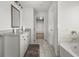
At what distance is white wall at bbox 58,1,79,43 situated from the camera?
10.5ft

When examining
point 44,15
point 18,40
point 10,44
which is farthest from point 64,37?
point 44,15

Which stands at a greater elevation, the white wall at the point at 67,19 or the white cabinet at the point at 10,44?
the white wall at the point at 67,19

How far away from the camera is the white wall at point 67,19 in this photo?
126 inches

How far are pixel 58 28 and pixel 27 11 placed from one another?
270cm

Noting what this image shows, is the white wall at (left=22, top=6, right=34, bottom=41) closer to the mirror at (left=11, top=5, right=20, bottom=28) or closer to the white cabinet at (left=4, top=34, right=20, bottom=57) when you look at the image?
the mirror at (left=11, top=5, right=20, bottom=28)

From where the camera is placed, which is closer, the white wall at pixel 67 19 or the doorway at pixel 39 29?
the white wall at pixel 67 19

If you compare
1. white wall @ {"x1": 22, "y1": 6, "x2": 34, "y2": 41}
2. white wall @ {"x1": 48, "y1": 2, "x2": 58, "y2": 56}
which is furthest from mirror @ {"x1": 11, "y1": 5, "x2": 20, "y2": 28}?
white wall @ {"x1": 48, "y1": 2, "x2": 58, "y2": 56}

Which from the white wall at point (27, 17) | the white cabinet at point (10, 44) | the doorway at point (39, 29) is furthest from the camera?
the doorway at point (39, 29)

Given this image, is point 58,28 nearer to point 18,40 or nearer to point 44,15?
point 18,40

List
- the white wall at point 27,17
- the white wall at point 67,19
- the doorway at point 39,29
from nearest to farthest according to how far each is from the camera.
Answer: the white wall at point 67,19, the white wall at point 27,17, the doorway at point 39,29

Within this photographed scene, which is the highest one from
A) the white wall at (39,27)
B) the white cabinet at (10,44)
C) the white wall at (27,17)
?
the white wall at (27,17)

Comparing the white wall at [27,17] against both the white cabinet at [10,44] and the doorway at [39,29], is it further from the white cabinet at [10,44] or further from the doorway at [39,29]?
the white cabinet at [10,44]

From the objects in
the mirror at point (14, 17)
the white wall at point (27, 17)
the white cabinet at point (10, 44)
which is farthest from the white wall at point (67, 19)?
the white wall at point (27, 17)

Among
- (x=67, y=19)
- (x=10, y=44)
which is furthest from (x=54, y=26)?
(x=10, y=44)
